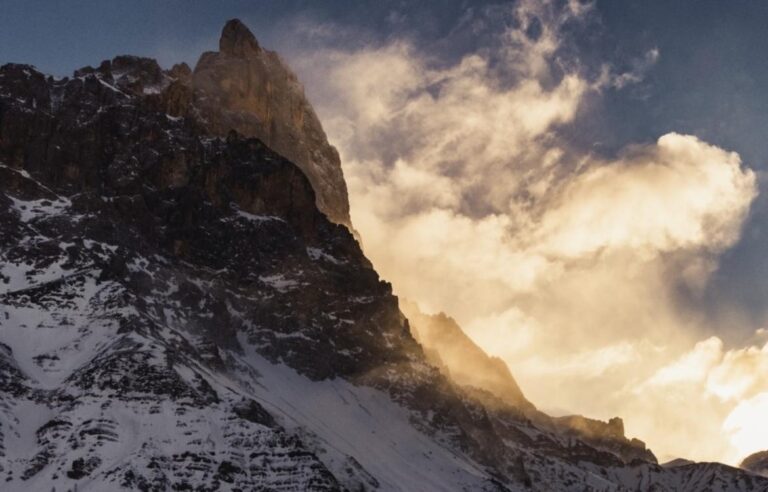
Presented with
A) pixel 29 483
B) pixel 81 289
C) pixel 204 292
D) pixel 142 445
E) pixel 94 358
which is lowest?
pixel 29 483

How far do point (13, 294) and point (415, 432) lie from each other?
79834 mm

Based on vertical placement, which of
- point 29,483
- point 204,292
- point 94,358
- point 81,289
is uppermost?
point 204,292

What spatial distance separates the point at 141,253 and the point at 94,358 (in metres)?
54.0

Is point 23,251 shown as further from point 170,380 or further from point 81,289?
point 170,380

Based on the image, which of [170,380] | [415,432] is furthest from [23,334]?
[415,432]

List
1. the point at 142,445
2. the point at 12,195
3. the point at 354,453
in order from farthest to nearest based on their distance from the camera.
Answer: the point at 12,195, the point at 354,453, the point at 142,445

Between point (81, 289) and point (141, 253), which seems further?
point (141, 253)

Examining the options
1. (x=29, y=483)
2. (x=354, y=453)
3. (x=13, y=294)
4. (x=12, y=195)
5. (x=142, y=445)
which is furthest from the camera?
(x=12, y=195)

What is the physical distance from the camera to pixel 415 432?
196 meters

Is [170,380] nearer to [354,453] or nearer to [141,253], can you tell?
[354,453]

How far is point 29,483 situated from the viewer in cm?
11319

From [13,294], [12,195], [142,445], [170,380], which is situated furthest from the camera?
[12,195]

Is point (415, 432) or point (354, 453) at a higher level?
point (415, 432)

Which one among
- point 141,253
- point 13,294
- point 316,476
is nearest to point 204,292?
point 141,253
